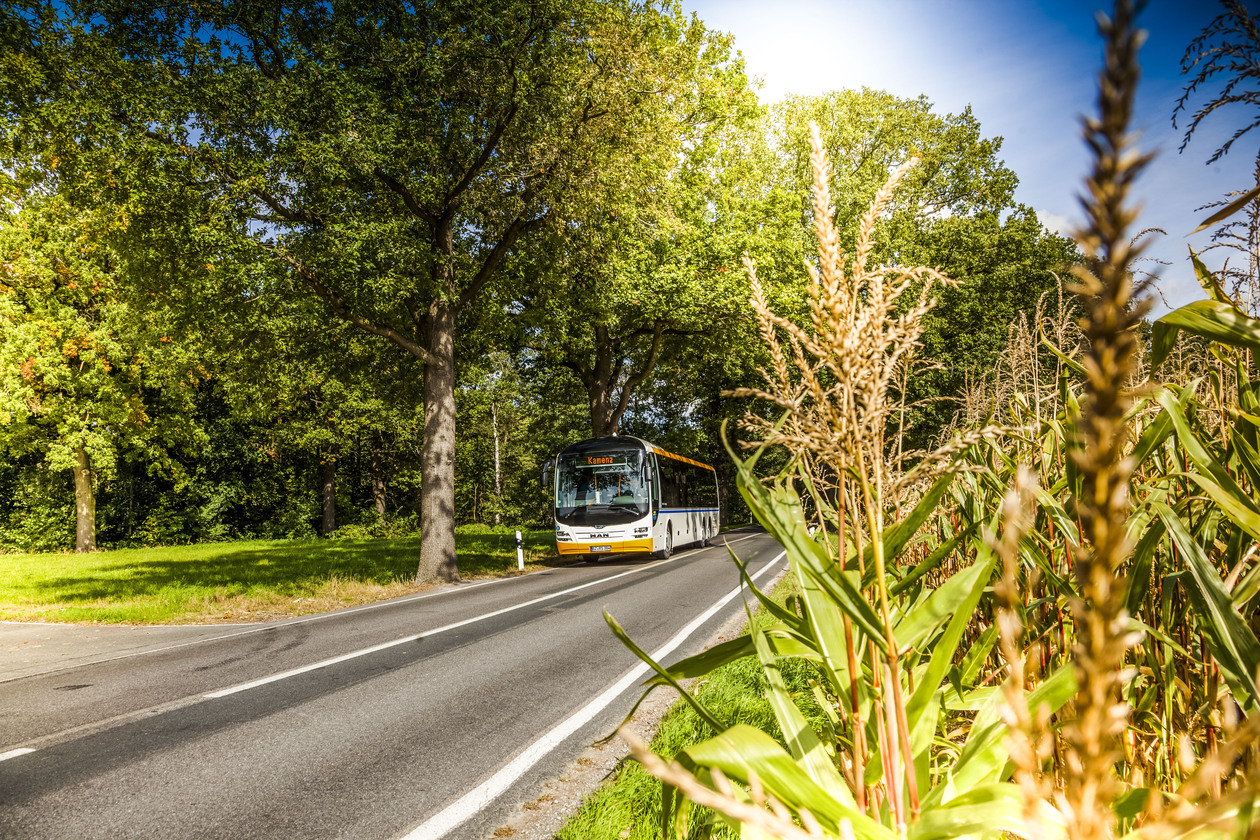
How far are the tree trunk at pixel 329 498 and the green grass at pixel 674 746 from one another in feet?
109

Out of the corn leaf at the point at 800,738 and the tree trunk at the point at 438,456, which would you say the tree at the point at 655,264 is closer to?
the tree trunk at the point at 438,456

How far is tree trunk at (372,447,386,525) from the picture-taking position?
37.2 metres

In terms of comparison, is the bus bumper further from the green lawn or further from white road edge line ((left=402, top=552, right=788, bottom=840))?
white road edge line ((left=402, top=552, right=788, bottom=840))

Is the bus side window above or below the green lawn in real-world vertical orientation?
above

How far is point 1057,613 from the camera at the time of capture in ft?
7.54

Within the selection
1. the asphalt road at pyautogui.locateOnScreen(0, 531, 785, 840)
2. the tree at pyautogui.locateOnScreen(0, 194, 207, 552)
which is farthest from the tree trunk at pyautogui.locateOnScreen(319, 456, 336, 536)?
the asphalt road at pyautogui.locateOnScreen(0, 531, 785, 840)

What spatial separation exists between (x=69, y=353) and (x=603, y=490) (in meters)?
19.0

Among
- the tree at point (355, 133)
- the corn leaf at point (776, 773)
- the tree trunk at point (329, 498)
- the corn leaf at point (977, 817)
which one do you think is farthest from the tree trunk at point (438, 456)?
the tree trunk at point (329, 498)

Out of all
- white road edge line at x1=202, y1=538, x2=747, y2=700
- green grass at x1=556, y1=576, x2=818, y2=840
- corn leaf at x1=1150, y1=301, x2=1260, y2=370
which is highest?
corn leaf at x1=1150, y1=301, x2=1260, y2=370

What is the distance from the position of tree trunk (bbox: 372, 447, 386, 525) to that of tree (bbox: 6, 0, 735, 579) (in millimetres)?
25293

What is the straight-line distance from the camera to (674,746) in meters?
3.88

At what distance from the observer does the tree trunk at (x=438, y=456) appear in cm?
1369

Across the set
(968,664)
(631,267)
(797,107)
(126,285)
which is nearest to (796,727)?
(968,664)

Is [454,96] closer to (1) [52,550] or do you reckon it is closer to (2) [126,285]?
(2) [126,285]
